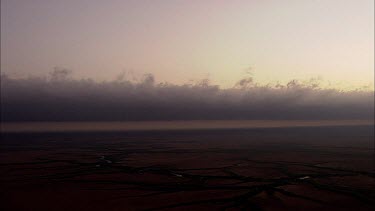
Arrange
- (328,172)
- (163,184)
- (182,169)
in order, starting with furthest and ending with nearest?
(182,169) < (328,172) < (163,184)

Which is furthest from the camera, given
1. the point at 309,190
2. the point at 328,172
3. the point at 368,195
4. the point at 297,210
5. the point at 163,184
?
the point at 328,172

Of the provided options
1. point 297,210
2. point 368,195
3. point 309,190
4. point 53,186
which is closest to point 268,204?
point 297,210

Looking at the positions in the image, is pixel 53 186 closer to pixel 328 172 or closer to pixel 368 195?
pixel 368 195

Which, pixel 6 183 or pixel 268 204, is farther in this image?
pixel 6 183

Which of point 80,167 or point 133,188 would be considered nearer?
point 133,188

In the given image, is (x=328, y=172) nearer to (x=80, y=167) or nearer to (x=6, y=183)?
(x=80, y=167)

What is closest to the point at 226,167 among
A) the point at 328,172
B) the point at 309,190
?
the point at 328,172

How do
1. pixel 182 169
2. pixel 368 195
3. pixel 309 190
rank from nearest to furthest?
pixel 368 195 → pixel 309 190 → pixel 182 169

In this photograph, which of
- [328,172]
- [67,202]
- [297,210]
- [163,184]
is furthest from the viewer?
[328,172]
